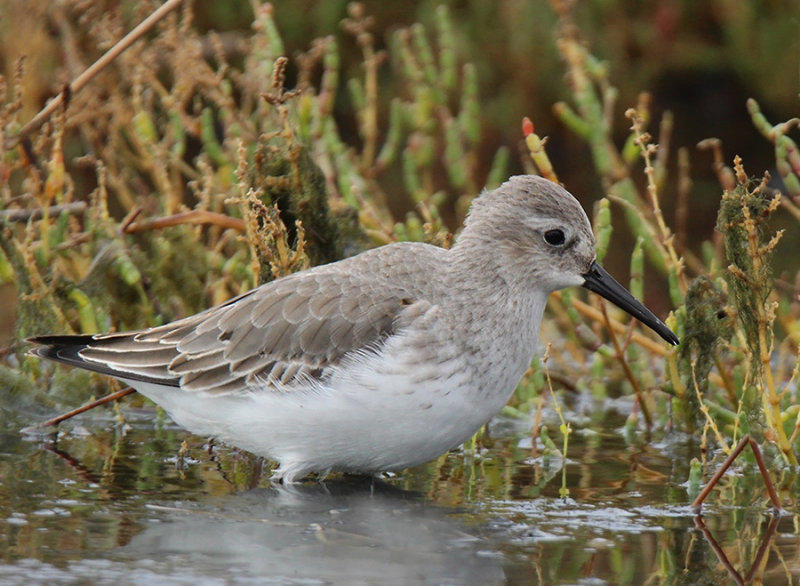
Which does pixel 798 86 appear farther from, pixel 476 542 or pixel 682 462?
pixel 476 542

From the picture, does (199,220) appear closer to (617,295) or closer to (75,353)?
(75,353)

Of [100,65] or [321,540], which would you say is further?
[100,65]

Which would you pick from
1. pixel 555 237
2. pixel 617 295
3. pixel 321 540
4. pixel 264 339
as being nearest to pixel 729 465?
pixel 617 295

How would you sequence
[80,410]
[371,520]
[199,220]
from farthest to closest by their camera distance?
[199,220]
[80,410]
[371,520]

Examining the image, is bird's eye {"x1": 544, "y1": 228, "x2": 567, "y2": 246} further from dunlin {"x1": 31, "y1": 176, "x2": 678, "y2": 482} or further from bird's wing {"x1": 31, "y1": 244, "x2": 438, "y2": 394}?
bird's wing {"x1": 31, "y1": 244, "x2": 438, "y2": 394}

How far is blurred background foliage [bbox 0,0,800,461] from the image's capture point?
6.36 meters

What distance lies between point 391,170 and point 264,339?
25.0 feet

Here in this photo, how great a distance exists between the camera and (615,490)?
566cm

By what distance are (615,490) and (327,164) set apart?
10.9ft

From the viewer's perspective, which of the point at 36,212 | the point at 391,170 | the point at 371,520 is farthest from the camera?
the point at 391,170

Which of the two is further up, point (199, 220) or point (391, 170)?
point (391, 170)

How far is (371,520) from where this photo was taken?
5168 mm

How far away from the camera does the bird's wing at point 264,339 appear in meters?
5.51

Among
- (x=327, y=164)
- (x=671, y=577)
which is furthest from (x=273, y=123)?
(x=671, y=577)
